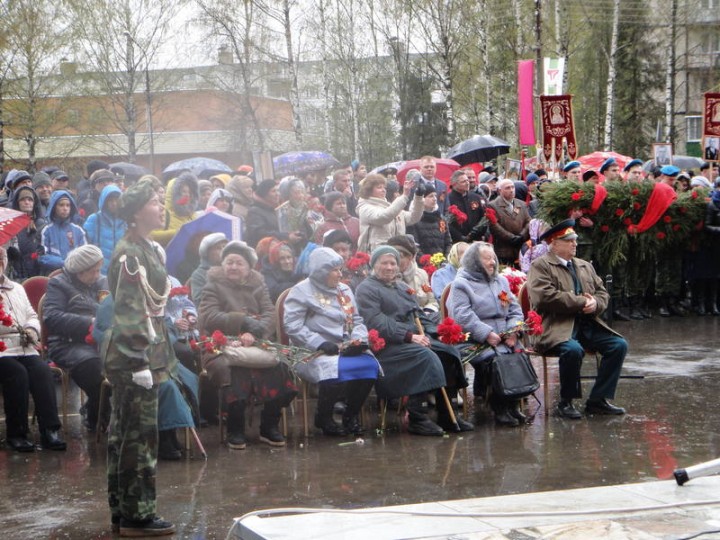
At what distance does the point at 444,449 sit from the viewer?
28.2ft

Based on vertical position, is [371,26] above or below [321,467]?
above

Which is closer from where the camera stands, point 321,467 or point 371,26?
point 321,467

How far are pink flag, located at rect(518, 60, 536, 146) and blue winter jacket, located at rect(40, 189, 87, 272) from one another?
1209cm

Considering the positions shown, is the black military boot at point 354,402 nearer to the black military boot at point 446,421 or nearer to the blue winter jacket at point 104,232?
the black military boot at point 446,421

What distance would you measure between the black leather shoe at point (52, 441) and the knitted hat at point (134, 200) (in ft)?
9.37

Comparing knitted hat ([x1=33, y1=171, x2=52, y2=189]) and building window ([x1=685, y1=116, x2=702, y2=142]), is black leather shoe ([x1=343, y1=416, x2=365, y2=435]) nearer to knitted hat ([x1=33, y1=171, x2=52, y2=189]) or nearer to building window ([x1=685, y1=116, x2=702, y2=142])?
knitted hat ([x1=33, y1=171, x2=52, y2=189])

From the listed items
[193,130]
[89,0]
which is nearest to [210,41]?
[89,0]

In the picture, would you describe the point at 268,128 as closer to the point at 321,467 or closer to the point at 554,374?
the point at 554,374

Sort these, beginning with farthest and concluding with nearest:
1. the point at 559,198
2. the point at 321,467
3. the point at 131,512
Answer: the point at 559,198, the point at 321,467, the point at 131,512

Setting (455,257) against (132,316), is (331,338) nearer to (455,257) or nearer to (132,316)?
(455,257)

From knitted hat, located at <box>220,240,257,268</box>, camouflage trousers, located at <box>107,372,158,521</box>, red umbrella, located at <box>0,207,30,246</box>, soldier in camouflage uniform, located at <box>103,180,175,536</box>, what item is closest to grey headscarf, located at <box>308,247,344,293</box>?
knitted hat, located at <box>220,240,257,268</box>

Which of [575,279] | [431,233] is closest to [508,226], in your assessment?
[431,233]

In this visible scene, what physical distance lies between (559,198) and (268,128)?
38492 mm

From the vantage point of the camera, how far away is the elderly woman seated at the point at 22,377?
8.65 metres
